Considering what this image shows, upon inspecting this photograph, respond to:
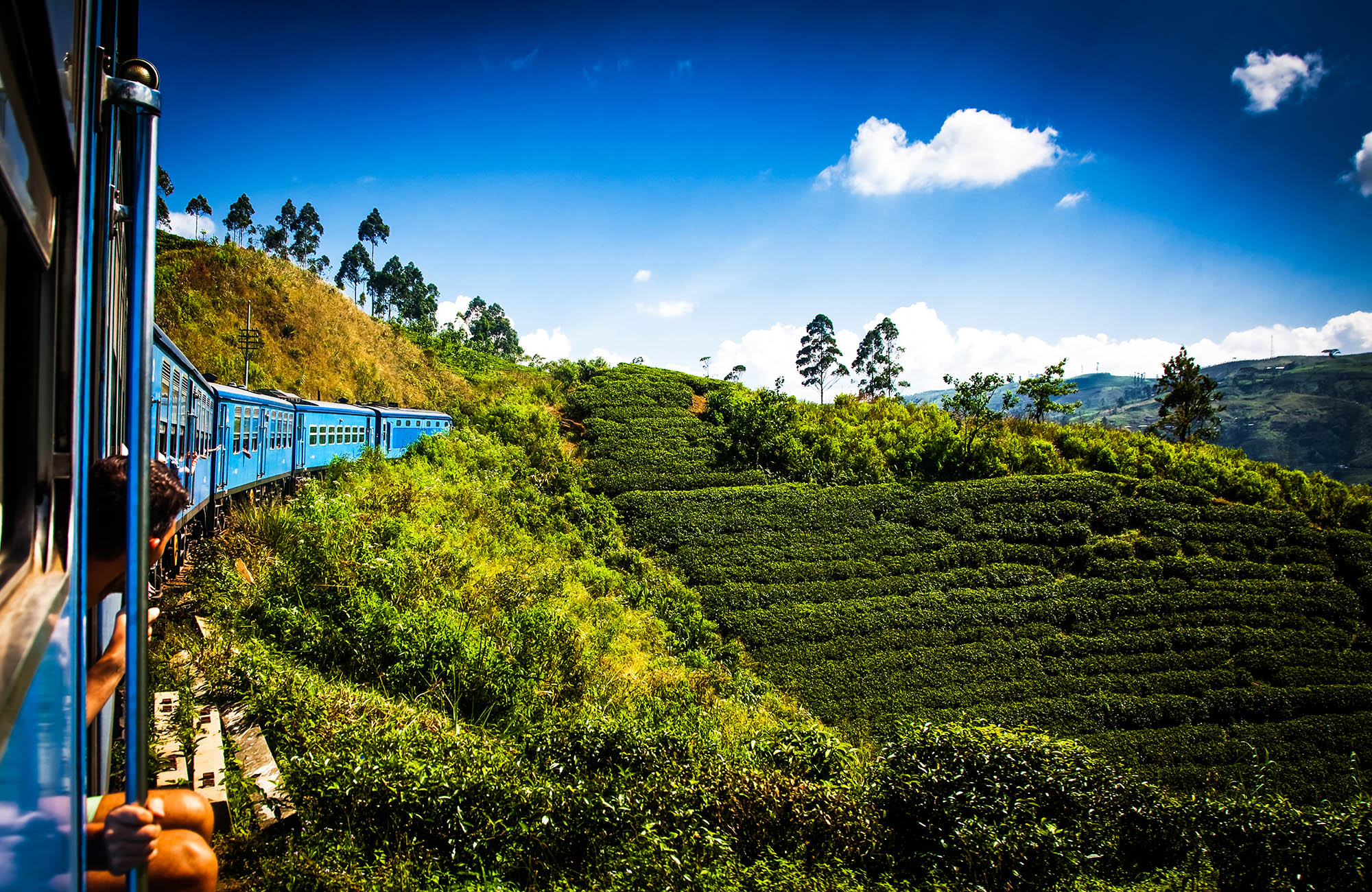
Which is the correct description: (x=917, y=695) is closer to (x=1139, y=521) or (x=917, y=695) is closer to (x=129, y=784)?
(x=1139, y=521)

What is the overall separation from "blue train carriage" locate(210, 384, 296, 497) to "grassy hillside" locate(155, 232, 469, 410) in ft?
37.1

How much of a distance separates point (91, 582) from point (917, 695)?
13822mm

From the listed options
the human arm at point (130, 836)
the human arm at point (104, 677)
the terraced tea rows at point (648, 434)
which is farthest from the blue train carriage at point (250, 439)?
the human arm at point (130, 836)

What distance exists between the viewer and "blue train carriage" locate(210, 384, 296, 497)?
996 centimetres

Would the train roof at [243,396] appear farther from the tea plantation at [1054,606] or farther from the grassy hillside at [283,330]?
the grassy hillside at [283,330]

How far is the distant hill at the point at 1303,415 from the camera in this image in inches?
3738

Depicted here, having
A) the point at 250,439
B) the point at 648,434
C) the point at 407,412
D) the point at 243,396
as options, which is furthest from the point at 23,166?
the point at 648,434

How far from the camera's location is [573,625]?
356 inches

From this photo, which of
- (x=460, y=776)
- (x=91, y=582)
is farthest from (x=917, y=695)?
(x=91, y=582)

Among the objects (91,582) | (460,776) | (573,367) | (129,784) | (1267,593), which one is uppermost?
(573,367)

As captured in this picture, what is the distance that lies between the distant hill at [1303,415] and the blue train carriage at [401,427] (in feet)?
268

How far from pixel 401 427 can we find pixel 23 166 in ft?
63.4

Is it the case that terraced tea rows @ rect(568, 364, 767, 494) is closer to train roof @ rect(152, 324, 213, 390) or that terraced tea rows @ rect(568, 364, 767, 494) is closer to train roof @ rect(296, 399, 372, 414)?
train roof @ rect(296, 399, 372, 414)

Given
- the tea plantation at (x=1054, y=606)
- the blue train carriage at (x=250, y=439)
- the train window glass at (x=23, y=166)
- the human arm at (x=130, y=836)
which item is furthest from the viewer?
the tea plantation at (x=1054, y=606)
